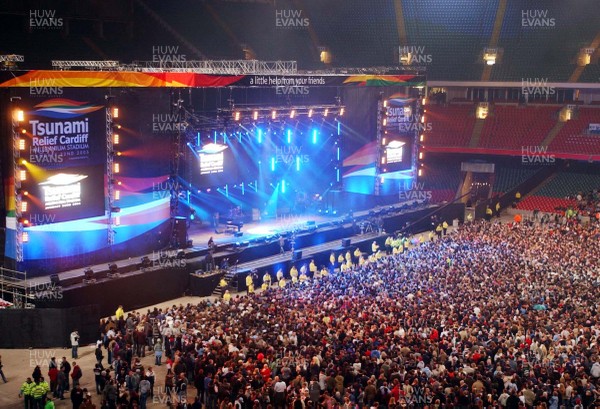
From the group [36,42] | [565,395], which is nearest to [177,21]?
[36,42]

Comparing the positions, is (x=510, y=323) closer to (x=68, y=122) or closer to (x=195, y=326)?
(x=195, y=326)

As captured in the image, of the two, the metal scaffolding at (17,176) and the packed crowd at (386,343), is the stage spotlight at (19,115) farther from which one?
the packed crowd at (386,343)

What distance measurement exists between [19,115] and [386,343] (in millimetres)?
14487

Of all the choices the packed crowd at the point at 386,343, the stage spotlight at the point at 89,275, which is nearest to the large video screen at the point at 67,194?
the stage spotlight at the point at 89,275

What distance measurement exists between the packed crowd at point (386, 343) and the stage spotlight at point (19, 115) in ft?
25.2

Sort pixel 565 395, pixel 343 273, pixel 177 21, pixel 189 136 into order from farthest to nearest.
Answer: pixel 177 21 → pixel 189 136 → pixel 343 273 → pixel 565 395

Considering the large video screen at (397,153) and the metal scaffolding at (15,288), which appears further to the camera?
the large video screen at (397,153)

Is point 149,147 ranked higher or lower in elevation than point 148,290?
higher

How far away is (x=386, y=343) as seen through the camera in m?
21.4

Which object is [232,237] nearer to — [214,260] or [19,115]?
[214,260]

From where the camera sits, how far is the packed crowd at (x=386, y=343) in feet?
60.2

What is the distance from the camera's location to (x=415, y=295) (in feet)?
88.2

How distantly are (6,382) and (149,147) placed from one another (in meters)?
12.6

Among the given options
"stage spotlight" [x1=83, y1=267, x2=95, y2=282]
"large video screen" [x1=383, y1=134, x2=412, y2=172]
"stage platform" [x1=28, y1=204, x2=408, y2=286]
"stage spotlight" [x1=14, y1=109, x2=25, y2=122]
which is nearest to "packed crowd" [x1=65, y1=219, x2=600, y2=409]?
"stage spotlight" [x1=83, y1=267, x2=95, y2=282]
